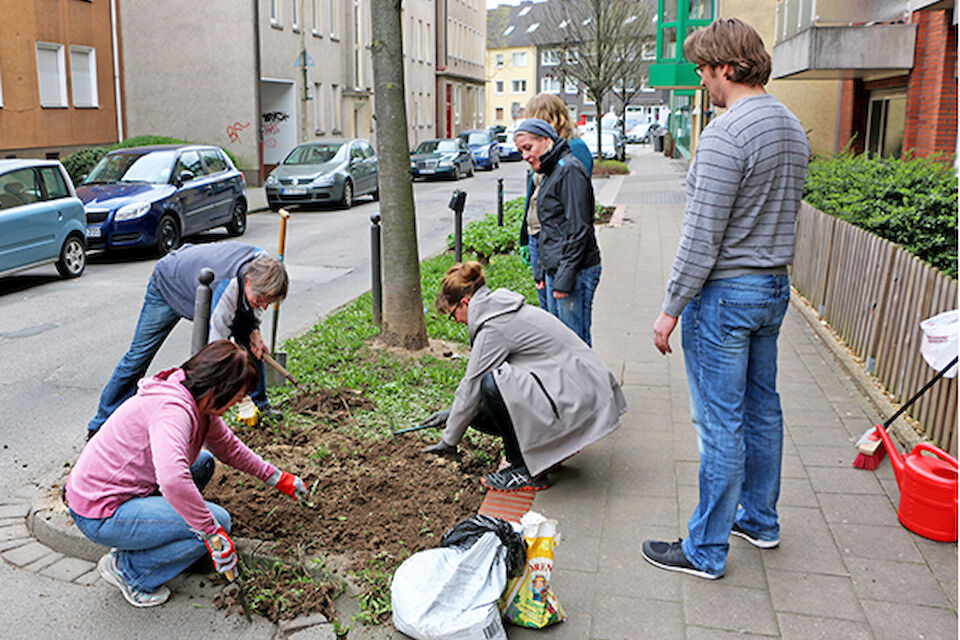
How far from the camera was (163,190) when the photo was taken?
14367 mm

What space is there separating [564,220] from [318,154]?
58.6 feet

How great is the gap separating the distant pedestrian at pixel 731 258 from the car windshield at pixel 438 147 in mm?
30056

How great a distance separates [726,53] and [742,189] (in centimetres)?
52

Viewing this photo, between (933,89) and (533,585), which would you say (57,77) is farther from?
(533,585)

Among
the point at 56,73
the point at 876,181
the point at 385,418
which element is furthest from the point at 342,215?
the point at 385,418

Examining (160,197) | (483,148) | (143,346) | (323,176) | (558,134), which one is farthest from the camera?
(483,148)

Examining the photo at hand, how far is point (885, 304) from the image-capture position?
6508 millimetres

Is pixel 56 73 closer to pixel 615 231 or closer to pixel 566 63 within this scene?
pixel 615 231

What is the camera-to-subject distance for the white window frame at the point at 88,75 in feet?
75.5

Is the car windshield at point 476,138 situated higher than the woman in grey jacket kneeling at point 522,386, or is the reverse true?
the car windshield at point 476,138

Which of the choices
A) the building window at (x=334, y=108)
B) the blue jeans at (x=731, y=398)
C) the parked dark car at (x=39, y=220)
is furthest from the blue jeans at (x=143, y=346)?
the building window at (x=334, y=108)

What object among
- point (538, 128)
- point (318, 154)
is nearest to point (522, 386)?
point (538, 128)

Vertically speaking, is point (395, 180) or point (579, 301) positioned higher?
point (395, 180)

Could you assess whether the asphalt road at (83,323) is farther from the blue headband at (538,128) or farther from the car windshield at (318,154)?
the car windshield at (318,154)
